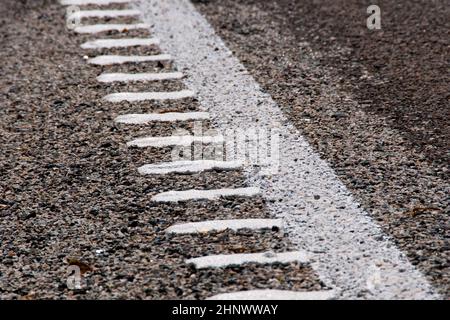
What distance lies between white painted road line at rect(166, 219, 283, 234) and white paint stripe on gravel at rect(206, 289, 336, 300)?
1.63 ft

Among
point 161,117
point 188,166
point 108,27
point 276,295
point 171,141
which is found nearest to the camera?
point 276,295

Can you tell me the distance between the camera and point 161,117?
16.4 feet

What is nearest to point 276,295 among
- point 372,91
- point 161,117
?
point 161,117

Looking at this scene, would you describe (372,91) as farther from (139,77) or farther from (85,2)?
(85,2)

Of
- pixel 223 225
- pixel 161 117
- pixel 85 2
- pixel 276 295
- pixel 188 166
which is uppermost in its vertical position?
pixel 85 2

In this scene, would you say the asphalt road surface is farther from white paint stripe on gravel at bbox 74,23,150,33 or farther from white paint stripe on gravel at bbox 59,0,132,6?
white paint stripe on gravel at bbox 59,0,132,6

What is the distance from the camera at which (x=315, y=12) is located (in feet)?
21.8

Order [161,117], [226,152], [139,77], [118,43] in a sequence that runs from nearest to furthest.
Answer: [226,152]
[161,117]
[139,77]
[118,43]

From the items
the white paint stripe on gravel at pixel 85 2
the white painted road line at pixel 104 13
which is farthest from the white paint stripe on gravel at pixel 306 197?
the white paint stripe on gravel at pixel 85 2

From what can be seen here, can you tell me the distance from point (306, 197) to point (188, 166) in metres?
0.66

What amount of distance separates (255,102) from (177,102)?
0.45 m

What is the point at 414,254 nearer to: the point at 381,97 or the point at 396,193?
the point at 396,193

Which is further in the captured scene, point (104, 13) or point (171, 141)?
point (104, 13)
